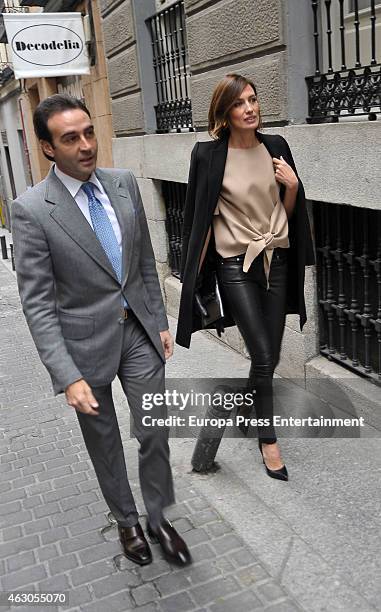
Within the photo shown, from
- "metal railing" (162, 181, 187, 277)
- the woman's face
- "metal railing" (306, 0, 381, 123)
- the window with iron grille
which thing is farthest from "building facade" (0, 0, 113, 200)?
the woman's face

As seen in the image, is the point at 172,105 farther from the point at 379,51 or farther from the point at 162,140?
the point at 379,51

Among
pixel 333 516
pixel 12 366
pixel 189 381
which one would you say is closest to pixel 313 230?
pixel 189 381

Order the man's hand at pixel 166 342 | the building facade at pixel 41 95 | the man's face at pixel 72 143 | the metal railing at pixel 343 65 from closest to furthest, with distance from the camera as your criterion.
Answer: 1. the man's face at pixel 72 143
2. the man's hand at pixel 166 342
3. the metal railing at pixel 343 65
4. the building facade at pixel 41 95

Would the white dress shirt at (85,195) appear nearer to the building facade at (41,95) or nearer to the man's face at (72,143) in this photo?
the man's face at (72,143)

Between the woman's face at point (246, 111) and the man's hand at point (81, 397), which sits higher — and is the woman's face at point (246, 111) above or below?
above

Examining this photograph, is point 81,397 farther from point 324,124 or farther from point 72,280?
point 324,124

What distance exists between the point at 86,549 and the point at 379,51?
387cm

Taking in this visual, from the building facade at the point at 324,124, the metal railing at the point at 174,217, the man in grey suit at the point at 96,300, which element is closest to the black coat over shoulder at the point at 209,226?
the man in grey suit at the point at 96,300

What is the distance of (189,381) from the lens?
5.21 metres

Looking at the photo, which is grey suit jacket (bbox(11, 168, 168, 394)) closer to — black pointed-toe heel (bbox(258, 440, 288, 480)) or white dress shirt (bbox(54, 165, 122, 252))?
white dress shirt (bbox(54, 165, 122, 252))

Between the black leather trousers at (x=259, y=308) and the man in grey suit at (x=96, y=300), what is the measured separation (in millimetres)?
484

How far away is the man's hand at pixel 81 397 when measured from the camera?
2.52 metres

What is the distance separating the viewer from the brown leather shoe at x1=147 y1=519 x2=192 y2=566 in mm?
2803

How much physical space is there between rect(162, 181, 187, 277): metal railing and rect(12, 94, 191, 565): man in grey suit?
416 centimetres
